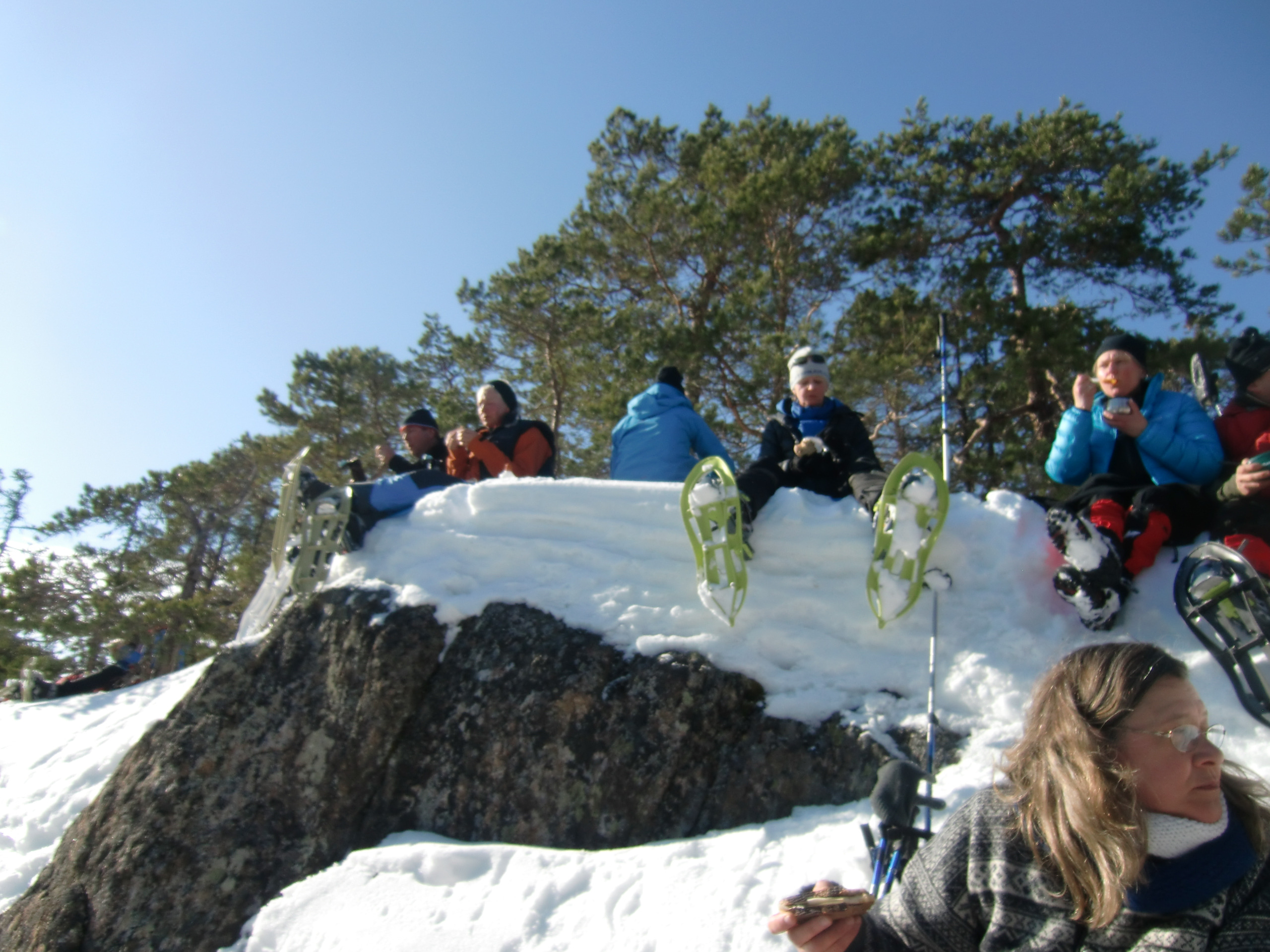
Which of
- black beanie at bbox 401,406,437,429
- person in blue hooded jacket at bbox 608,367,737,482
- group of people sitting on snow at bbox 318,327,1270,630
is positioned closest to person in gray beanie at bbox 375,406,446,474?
black beanie at bbox 401,406,437,429

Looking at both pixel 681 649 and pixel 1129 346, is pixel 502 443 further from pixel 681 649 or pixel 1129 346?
pixel 1129 346

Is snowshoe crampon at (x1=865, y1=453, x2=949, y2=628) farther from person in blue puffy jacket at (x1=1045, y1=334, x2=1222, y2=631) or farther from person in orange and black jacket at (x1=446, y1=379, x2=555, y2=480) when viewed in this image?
person in orange and black jacket at (x1=446, y1=379, x2=555, y2=480)

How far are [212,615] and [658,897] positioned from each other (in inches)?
500

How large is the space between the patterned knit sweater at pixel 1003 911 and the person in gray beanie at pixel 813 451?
2084 mm

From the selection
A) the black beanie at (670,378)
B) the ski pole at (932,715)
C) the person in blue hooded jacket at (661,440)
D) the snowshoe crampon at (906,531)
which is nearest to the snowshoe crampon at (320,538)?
the person in blue hooded jacket at (661,440)

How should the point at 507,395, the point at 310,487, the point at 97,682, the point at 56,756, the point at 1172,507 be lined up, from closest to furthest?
the point at 1172,507 < the point at 310,487 < the point at 56,756 < the point at 507,395 < the point at 97,682

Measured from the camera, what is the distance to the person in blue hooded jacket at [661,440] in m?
4.63

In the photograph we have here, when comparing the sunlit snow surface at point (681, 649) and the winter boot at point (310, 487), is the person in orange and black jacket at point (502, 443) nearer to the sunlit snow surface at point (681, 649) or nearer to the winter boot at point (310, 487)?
the sunlit snow surface at point (681, 649)

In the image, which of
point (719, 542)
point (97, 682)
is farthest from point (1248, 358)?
point (97, 682)

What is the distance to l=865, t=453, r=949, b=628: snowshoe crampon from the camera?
9.91 feet

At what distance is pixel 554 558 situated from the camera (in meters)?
3.96

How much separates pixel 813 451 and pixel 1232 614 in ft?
6.20

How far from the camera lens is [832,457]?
157 inches

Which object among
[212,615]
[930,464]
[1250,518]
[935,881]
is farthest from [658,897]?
[212,615]
